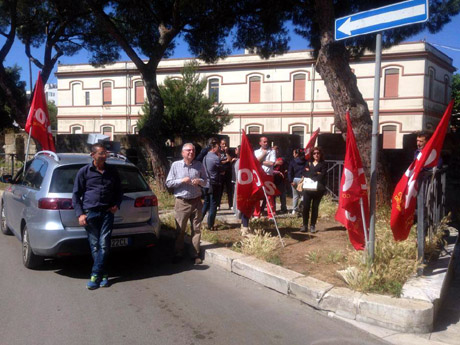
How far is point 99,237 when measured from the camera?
5.55 m

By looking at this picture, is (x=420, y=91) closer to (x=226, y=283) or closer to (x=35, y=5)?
(x=35, y=5)

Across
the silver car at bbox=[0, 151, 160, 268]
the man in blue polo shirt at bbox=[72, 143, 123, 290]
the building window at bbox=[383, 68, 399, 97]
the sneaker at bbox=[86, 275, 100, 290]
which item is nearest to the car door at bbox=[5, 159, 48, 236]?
the silver car at bbox=[0, 151, 160, 268]

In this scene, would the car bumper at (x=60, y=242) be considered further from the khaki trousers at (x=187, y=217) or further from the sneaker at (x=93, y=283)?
the khaki trousers at (x=187, y=217)

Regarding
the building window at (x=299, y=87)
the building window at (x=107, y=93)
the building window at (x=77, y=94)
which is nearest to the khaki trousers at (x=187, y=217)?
the building window at (x=299, y=87)

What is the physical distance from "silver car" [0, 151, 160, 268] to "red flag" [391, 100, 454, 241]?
3.36 metres

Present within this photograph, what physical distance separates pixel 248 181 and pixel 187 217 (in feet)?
4.03

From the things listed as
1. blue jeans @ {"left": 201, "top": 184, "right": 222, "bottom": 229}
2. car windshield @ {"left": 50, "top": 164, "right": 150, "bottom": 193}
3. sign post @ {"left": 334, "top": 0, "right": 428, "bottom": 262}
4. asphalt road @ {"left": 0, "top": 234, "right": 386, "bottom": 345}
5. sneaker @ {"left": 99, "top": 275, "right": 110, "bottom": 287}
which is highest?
sign post @ {"left": 334, "top": 0, "right": 428, "bottom": 262}

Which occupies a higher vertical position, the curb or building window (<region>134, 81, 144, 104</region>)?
building window (<region>134, 81, 144, 104</region>)

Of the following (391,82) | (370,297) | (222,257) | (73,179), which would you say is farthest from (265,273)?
(391,82)

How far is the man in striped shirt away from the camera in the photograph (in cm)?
637

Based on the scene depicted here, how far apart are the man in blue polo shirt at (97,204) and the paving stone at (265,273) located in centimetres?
183

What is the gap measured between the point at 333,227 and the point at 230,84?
83.8ft

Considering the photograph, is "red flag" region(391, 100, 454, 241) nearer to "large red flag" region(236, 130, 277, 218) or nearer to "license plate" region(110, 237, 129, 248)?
"large red flag" region(236, 130, 277, 218)

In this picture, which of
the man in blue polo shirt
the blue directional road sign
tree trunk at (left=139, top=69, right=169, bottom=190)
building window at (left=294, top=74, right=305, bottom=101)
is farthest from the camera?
building window at (left=294, top=74, right=305, bottom=101)
